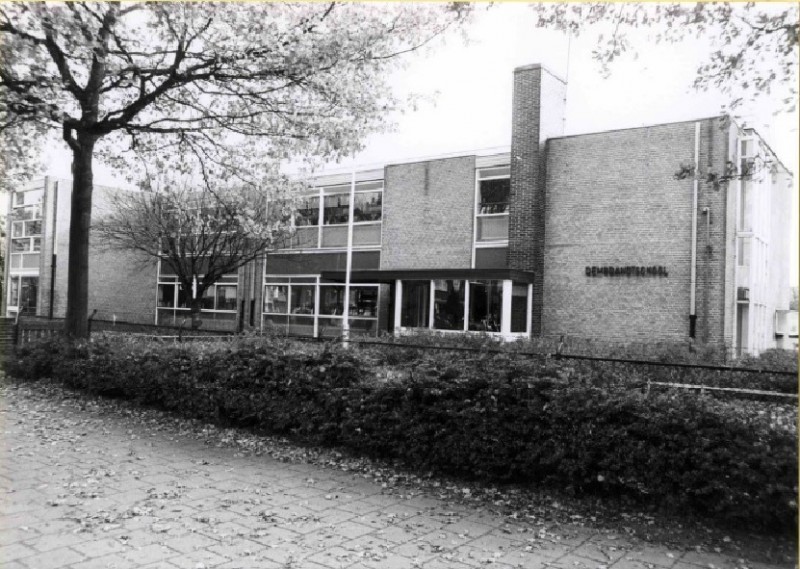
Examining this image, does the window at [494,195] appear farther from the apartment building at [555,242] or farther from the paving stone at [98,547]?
the paving stone at [98,547]

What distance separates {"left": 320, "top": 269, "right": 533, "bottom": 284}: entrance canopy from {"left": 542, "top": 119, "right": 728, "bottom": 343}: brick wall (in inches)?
61.0

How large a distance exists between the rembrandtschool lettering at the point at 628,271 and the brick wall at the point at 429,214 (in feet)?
15.0

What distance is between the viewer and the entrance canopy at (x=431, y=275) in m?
→ 20.3

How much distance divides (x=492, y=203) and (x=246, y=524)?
62.4ft

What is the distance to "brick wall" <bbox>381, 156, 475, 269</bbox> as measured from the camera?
23141mm

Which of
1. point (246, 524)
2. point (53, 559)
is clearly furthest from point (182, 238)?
point (53, 559)

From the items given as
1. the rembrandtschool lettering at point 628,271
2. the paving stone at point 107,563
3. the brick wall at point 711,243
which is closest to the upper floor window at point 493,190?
the rembrandtschool lettering at point 628,271

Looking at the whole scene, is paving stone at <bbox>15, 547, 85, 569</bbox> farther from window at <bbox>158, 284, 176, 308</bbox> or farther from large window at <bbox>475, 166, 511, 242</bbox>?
window at <bbox>158, 284, 176, 308</bbox>

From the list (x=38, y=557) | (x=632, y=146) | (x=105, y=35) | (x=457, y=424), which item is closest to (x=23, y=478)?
(x=38, y=557)

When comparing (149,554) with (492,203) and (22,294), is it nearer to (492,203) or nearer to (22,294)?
(492,203)

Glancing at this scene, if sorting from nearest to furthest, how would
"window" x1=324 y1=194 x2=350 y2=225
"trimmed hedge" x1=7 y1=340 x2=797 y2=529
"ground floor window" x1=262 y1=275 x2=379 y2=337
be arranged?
1. "trimmed hedge" x1=7 y1=340 x2=797 y2=529
2. "ground floor window" x1=262 y1=275 x2=379 y2=337
3. "window" x1=324 y1=194 x2=350 y2=225

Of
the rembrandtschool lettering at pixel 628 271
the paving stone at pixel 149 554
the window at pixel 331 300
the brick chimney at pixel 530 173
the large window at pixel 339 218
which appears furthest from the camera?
the window at pixel 331 300

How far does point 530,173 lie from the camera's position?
21.5m

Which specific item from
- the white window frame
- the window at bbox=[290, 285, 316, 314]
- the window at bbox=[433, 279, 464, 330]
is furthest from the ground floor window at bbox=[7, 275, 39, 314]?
the white window frame
